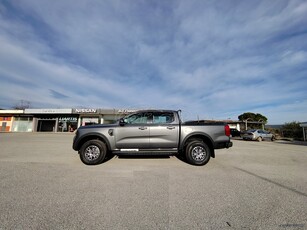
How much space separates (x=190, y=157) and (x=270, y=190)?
2446 mm

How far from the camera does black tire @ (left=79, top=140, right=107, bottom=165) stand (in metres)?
5.50

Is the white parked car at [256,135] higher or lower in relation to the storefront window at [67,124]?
lower

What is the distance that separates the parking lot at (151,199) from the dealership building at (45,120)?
27.3 m

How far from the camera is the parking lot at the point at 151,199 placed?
7.59ft

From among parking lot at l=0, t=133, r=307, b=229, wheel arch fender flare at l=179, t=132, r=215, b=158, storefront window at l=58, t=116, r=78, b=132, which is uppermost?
storefront window at l=58, t=116, r=78, b=132

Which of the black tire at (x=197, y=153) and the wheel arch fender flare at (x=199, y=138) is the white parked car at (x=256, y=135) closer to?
the wheel arch fender flare at (x=199, y=138)

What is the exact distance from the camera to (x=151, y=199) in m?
3.03

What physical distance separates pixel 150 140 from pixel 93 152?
2012 mm

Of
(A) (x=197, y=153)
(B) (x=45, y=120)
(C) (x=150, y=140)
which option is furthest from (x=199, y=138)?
(B) (x=45, y=120)

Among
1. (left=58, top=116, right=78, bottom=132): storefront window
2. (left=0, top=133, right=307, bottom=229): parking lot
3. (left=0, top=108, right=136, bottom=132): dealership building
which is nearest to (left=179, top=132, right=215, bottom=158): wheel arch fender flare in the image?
(left=0, top=133, right=307, bottom=229): parking lot

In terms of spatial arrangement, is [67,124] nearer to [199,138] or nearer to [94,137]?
[94,137]

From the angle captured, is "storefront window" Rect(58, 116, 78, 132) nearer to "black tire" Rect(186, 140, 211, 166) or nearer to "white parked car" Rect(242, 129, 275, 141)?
"white parked car" Rect(242, 129, 275, 141)

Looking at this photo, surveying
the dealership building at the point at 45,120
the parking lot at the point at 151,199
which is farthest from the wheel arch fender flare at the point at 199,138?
the dealership building at the point at 45,120

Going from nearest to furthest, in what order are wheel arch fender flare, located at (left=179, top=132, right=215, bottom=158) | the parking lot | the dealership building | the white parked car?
the parking lot → wheel arch fender flare, located at (left=179, top=132, right=215, bottom=158) → the white parked car → the dealership building
